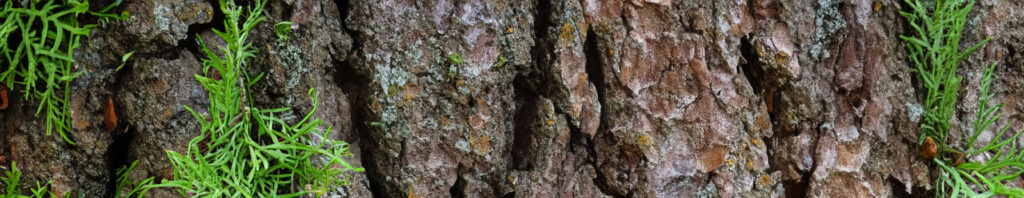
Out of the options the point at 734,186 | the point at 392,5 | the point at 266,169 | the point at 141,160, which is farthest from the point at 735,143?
the point at 141,160

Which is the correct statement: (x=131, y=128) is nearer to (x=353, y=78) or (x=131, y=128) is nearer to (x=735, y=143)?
(x=353, y=78)

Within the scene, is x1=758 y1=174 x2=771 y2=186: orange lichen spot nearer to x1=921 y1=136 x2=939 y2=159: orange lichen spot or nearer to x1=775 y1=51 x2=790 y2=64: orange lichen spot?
x1=775 y1=51 x2=790 y2=64: orange lichen spot

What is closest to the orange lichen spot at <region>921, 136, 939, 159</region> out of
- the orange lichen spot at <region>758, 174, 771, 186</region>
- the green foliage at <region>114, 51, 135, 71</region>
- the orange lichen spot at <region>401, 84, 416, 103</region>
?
the orange lichen spot at <region>758, 174, 771, 186</region>

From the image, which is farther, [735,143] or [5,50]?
[735,143]

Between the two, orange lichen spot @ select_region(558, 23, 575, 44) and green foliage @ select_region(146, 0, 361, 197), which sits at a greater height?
orange lichen spot @ select_region(558, 23, 575, 44)

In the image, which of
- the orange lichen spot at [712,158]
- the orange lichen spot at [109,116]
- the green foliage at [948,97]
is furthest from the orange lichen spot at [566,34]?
the orange lichen spot at [109,116]

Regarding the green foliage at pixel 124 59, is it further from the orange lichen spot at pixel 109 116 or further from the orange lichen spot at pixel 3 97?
the orange lichen spot at pixel 3 97
